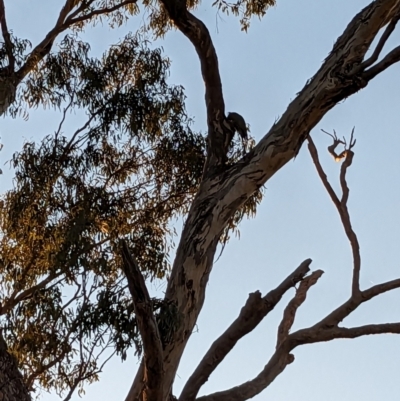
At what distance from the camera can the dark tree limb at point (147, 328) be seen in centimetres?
281

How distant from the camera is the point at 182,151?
6027 millimetres

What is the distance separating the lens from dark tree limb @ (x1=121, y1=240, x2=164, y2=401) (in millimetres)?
2807

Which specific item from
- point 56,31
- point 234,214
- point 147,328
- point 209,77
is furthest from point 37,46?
point 147,328

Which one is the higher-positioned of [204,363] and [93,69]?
[93,69]

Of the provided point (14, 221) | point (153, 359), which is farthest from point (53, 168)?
point (153, 359)

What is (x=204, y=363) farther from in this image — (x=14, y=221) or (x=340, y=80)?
(x=14, y=221)

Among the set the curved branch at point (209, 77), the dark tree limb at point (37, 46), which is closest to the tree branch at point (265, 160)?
the curved branch at point (209, 77)

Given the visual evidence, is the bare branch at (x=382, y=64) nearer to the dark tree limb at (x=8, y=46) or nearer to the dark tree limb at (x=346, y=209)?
the dark tree limb at (x=346, y=209)

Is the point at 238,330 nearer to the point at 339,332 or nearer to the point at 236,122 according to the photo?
the point at 339,332

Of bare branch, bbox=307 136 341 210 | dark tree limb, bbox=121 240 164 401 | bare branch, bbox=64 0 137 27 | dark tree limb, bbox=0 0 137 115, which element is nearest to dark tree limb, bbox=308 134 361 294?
bare branch, bbox=307 136 341 210

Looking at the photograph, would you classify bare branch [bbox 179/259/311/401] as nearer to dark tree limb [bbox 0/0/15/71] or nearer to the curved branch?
the curved branch

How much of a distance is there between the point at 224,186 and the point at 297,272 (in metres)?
0.60

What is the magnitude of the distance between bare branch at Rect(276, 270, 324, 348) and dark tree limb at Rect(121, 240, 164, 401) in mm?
1368

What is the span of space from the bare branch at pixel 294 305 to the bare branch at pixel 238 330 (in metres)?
0.40
